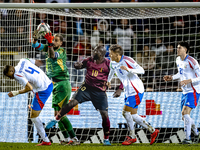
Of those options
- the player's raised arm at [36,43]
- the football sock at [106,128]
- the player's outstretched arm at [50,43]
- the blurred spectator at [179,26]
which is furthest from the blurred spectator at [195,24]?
the player's raised arm at [36,43]

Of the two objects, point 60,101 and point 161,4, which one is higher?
point 161,4

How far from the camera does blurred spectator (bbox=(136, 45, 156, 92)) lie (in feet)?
23.9

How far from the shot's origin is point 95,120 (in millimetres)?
6508

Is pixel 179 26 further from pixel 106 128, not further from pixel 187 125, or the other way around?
pixel 106 128

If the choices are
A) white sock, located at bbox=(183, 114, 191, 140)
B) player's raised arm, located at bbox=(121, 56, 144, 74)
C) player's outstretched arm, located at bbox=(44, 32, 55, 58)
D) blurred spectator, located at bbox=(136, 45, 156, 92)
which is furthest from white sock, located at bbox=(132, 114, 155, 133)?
player's outstretched arm, located at bbox=(44, 32, 55, 58)

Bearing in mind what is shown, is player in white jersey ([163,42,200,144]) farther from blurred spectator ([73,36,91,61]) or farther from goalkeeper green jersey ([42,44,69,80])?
blurred spectator ([73,36,91,61])

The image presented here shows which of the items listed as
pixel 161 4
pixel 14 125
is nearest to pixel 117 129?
pixel 14 125

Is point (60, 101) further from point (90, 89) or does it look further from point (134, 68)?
point (134, 68)

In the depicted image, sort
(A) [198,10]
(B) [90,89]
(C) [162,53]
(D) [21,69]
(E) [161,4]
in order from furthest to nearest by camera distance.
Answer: (C) [162,53] < (A) [198,10] < (B) [90,89] < (D) [21,69] < (E) [161,4]

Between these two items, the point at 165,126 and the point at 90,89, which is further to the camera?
the point at 165,126

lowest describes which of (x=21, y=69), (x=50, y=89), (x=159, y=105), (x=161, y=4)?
(x=159, y=105)

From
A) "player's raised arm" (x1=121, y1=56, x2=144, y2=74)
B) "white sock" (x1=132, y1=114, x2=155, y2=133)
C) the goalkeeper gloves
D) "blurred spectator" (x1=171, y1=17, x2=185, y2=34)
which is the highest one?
"blurred spectator" (x1=171, y1=17, x2=185, y2=34)

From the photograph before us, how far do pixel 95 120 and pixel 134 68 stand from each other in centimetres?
162

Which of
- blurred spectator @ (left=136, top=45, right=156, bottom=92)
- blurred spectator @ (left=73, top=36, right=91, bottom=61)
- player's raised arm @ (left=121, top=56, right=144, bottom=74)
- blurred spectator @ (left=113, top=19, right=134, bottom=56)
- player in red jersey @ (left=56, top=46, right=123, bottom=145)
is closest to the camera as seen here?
player's raised arm @ (left=121, top=56, right=144, bottom=74)
